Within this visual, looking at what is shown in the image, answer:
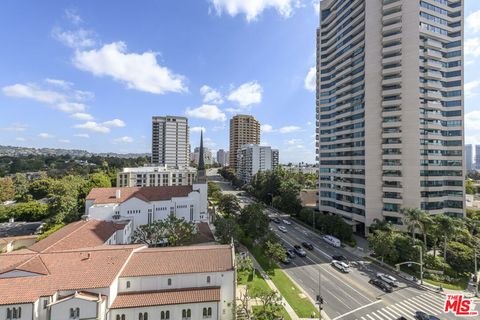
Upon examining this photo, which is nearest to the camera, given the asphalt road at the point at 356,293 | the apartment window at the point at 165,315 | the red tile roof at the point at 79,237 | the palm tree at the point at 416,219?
the apartment window at the point at 165,315

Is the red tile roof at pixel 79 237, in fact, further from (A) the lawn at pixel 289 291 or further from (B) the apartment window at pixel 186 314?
(A) the lawn at pixel 289 291

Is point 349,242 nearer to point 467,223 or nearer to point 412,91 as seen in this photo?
point 467,223

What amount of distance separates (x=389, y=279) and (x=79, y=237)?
5319 cm

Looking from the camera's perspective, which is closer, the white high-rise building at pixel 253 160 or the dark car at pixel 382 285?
the dark car at pixel 382 285

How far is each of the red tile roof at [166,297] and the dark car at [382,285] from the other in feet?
91.2

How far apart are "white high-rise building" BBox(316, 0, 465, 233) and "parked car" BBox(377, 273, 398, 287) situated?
79.3ft

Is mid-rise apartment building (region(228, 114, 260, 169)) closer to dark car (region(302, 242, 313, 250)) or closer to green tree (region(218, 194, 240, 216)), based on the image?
green tree (region(218, 194, 240, 216))

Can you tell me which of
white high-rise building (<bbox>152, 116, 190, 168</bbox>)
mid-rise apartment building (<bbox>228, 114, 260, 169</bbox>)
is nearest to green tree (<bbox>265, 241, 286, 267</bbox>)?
white high-rise building (<bbox>152, 116, 190, 168</bbox>)

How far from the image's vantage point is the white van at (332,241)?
5833cm

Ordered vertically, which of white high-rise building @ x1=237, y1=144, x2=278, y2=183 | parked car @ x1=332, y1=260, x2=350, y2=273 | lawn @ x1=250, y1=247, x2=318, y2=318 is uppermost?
white high-rise building @ x1=237, y1=144, x2=278, y2=183

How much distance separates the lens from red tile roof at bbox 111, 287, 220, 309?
90.7 feet

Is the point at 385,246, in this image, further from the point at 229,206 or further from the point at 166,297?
the point at 166,297

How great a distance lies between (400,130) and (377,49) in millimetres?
23451

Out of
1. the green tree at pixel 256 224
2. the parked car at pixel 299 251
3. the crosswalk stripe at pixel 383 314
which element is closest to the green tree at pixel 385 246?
the parked car at pixel 299 251
